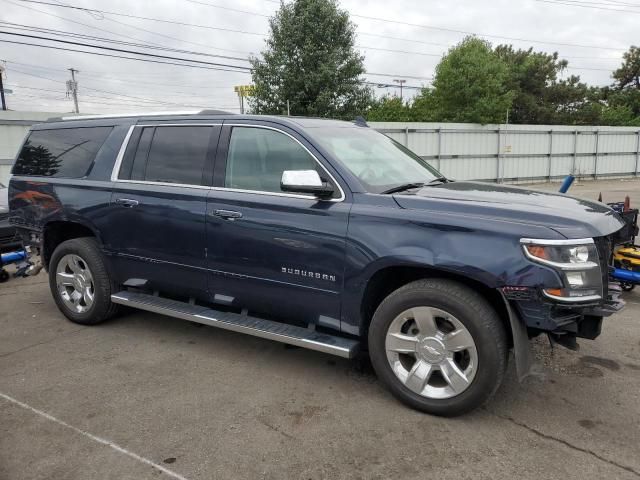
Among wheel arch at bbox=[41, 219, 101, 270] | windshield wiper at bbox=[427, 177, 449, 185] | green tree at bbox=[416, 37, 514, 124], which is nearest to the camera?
windshield wiper at bbox=[427, 177, 449, 185]

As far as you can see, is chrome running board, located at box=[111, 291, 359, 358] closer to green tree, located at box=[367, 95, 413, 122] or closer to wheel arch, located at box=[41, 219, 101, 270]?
wheel arch, located at box=[41, 219, 101, 270]

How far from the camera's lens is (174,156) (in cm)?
434

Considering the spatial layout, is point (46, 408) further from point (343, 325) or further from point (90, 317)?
point (343, 325)

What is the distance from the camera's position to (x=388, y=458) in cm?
283

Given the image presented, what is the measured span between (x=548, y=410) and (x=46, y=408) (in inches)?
129

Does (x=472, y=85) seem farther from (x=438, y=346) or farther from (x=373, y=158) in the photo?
(x=438, y=346)

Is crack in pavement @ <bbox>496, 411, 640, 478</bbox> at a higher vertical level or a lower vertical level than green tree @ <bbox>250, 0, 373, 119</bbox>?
lower

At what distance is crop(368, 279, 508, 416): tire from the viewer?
119 inches

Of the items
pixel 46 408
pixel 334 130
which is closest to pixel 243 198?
pixel 334 130

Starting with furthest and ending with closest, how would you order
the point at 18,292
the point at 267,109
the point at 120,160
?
the point at 267,109 < the point at 18,292 < the point at 120,160

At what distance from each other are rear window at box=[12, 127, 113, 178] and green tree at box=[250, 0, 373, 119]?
15.5 metres

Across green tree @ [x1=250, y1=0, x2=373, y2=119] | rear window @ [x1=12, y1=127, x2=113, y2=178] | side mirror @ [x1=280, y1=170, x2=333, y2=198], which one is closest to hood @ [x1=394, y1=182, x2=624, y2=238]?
side mirror @ [x1=280, y1=170, x2=333, y2=198]

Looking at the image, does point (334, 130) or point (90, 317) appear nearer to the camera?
point (334, 130)

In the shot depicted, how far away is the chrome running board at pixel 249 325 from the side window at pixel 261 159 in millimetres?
1000
